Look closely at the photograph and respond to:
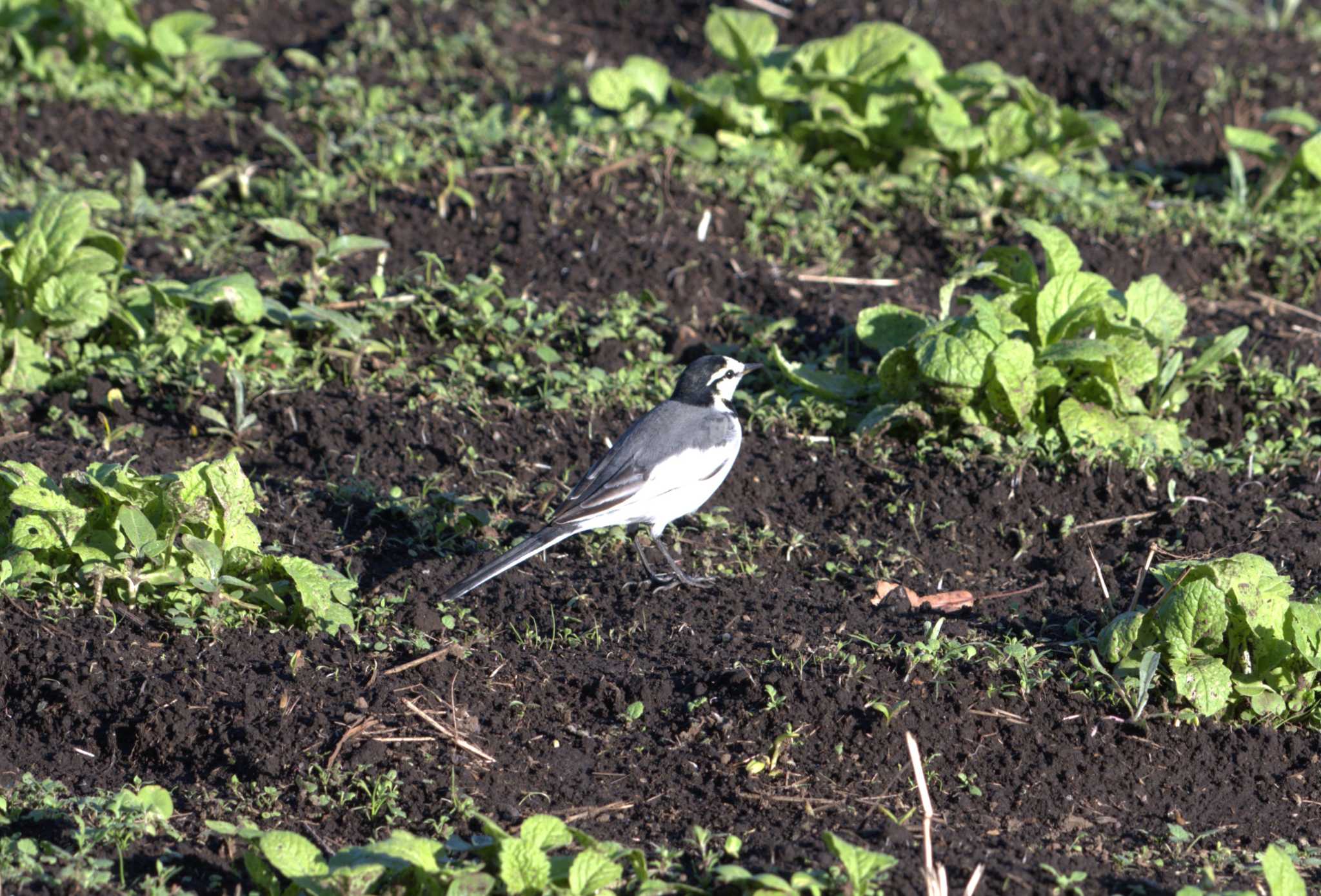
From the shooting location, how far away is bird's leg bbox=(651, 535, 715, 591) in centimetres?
591

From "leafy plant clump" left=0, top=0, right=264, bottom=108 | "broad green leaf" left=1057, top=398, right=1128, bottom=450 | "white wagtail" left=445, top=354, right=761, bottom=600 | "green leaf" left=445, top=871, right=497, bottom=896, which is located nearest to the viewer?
"green leaf" left=445, top=871, right=497, bottom=896

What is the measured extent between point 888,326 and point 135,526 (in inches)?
151

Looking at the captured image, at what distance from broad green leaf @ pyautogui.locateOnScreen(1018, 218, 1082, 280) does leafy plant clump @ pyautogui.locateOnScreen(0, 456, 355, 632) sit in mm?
3667

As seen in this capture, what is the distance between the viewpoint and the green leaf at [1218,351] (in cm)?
680

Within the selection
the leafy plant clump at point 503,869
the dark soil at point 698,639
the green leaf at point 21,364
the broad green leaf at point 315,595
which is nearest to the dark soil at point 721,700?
the dark soil at point 698,639

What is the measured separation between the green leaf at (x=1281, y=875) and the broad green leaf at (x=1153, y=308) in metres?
3.57

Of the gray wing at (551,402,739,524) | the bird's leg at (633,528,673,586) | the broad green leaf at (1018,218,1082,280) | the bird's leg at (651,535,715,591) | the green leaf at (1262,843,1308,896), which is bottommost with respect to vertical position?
the bird's leg at (633,528,673,586)

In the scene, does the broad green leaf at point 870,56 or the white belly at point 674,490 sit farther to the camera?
the broad green leaf at point 870,56

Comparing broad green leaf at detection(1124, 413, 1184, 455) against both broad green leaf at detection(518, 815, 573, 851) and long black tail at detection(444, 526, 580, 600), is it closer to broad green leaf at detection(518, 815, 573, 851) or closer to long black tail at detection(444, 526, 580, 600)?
long black tail at detection(444, 526, 580, 600)

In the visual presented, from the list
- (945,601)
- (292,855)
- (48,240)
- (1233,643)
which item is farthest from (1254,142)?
(292,855)

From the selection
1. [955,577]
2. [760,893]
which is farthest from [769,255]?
[760,893]

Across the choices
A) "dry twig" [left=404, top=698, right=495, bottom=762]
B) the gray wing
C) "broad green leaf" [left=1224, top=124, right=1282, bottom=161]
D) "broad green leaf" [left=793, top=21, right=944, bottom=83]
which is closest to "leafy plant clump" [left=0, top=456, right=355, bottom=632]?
"dry twig" [left=404, top=698, right=495, bottom=762]

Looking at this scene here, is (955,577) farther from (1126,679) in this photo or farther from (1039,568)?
(1126,679)

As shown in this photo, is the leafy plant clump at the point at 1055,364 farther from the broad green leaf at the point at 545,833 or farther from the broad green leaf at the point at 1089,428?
the broad green leaf at the point at 545,833
